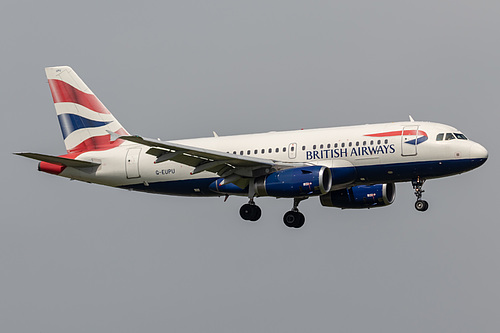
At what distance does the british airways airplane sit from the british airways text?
0.05m

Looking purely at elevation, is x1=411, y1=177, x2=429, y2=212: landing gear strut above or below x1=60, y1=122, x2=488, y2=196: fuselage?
below

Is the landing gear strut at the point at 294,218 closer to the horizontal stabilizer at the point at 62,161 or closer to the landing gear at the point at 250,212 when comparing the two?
the landing gear at the point at 250,212

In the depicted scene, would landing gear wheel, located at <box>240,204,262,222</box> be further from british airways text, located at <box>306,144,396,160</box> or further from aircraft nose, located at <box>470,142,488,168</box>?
aircraft nose, located at <box>470,142,488,168</box>

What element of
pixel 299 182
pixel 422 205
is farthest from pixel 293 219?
pixel 422 205

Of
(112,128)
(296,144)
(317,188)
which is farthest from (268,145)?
(112,128)

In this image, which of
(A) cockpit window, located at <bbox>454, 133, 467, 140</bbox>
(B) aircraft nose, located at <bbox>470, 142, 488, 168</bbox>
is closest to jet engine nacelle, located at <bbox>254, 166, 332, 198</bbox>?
(A) cockpit window, located at <bbox>454, 133, 467, 140</bbox>

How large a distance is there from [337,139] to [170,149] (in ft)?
29.1

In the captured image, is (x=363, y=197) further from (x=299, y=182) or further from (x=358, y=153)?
(x=299, y=182)

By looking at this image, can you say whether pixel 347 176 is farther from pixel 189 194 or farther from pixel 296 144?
pixel 189 194

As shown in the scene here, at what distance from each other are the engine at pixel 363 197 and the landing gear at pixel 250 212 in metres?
5.00

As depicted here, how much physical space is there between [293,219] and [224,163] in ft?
21.4

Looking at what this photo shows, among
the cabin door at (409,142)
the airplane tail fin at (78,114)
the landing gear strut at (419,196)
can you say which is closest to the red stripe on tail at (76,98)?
the airplane tail fin at (78,114)

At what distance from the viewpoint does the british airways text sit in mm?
51906

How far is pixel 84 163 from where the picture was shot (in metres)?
57.7
